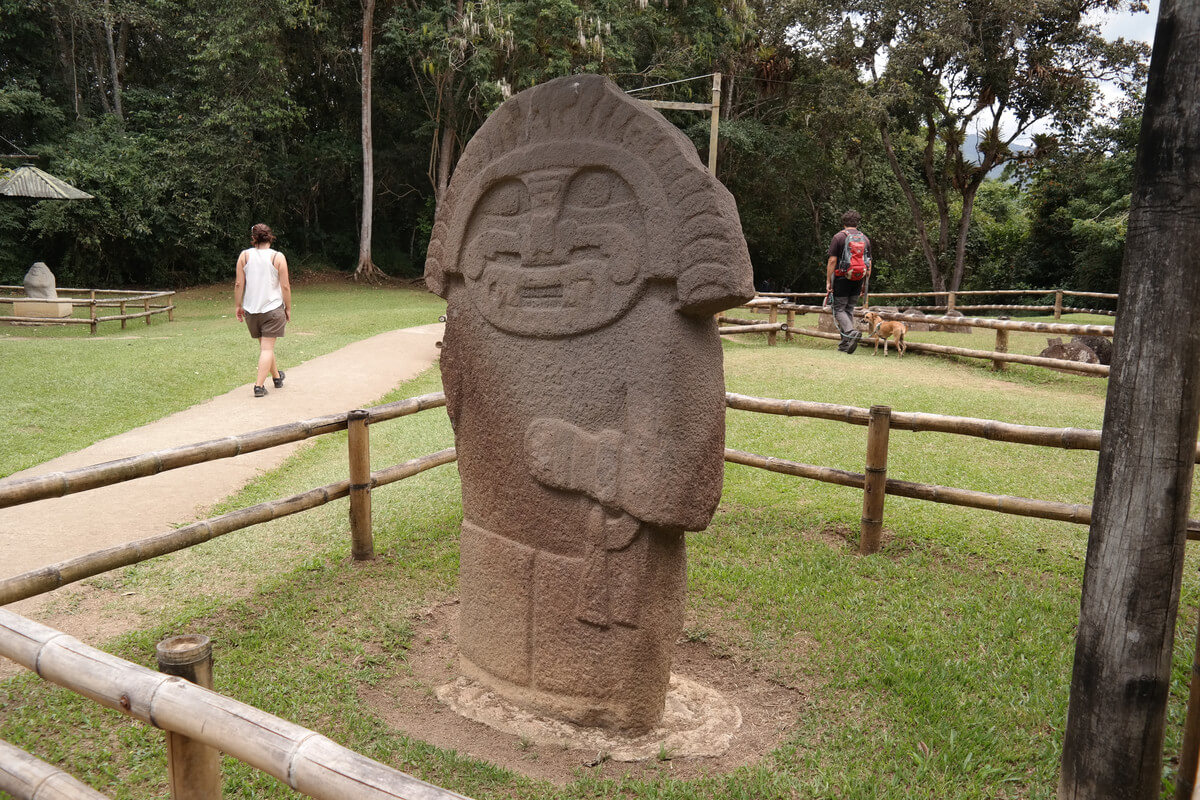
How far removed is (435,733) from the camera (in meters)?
3.14

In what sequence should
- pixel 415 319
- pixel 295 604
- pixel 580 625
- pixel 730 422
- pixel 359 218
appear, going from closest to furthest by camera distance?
pixel 580 625 < pixel 295 604 < pixel 730 422 < pixel 415 319 < pixel 359 218

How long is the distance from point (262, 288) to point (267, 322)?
12.6 inches

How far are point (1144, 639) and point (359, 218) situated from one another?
2564 centimetres

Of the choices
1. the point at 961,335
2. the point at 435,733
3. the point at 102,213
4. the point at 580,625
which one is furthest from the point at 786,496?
the point at 102,213

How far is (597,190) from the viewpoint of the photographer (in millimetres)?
3053

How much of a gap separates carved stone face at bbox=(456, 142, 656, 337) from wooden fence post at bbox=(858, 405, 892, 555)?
209 cm

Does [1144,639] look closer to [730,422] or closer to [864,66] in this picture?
[730,422]

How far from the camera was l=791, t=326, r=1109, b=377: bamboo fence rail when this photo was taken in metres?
8.80

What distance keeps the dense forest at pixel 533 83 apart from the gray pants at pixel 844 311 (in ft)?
25.4

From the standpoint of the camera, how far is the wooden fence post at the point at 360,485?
435cm

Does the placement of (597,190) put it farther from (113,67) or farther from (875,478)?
(113,67)

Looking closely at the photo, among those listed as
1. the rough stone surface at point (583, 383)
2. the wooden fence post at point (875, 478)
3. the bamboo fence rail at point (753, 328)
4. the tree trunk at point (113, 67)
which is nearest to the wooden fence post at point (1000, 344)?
the bamboo fence rail at point (753, 328)

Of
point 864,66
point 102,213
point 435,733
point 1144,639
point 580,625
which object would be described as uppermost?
point 864,66

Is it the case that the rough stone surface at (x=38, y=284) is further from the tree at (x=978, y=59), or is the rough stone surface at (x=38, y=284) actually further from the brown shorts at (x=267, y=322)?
the tree at (x=978, y=59)
